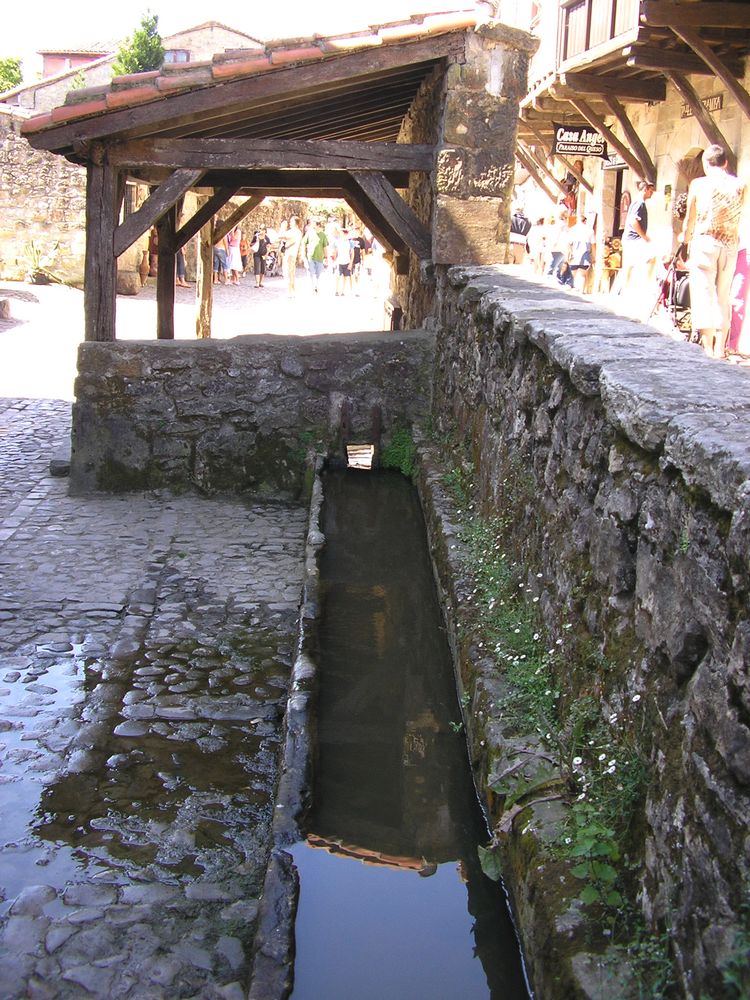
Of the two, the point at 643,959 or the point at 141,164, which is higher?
the point at 141,164

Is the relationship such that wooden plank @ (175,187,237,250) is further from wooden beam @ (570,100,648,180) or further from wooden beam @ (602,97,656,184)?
wooden beam @ (570,100,648,180)

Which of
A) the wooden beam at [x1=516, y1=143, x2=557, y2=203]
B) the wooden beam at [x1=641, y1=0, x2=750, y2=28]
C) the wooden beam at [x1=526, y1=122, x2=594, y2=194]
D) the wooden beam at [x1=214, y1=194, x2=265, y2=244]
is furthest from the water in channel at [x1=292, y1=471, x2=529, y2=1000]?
the wooden beam at [x1=516, y1=143, x2=557, y2=203]

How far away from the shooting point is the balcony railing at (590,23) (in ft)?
41.5

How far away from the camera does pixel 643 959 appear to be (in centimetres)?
229

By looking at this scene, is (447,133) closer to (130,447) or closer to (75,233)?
(130,447)

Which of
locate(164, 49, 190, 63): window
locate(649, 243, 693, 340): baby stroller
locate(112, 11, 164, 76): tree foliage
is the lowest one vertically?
locate(649, 243, 693, 340): baby stroller

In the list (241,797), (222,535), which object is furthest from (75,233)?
(241,797)

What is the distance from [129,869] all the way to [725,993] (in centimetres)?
216

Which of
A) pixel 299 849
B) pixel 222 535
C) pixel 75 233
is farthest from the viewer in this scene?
pixel 75 233

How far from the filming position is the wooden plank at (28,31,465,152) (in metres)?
7.61

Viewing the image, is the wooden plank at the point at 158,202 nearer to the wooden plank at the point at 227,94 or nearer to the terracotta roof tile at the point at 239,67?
the wooden plank at the point at 227,94

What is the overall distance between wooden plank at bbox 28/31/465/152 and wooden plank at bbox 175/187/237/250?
304cm

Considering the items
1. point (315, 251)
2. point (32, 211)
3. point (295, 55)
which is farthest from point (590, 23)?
point (32, 211)

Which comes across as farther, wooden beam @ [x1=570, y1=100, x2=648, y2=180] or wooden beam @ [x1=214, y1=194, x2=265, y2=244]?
wooden beam @ [x1=570, y1=100, x2=648, y2=180]
